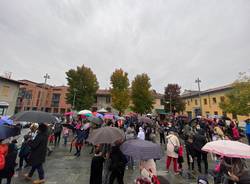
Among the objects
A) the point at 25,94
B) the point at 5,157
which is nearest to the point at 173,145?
the point at 5,157

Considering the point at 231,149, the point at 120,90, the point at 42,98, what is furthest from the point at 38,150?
the point at 42,98

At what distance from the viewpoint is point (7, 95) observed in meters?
19.4

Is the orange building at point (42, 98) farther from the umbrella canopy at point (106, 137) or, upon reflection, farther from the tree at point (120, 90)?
the umbrella canopy at point (106, 137)

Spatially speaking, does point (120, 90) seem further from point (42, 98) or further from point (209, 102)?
point (42, 98)

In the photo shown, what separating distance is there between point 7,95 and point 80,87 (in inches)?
464

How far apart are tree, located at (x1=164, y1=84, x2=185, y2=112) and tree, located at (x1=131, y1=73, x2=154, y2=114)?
24.9 ft

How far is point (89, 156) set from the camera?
737 centimetres

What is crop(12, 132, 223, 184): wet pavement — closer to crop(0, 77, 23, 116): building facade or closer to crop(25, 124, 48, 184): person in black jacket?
crop(25, 124, 48, 184): person in black jacket

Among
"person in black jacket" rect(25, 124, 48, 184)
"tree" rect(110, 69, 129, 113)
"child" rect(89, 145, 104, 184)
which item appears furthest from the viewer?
"tree" rect(110, 69, 129, 113)

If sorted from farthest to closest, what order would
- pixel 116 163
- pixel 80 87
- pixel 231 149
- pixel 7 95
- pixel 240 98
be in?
pixel 80 87 < pixel 7 95 < pixel 240 98 < pixel 116 163 < pixel 231 149

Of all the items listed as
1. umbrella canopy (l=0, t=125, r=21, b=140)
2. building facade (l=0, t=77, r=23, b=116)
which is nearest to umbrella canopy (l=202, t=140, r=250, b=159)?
umbrella canopy (l=0, t=125, r=21, b=140)

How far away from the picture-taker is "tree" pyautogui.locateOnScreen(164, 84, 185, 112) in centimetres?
3341

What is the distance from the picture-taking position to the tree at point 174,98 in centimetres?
3341

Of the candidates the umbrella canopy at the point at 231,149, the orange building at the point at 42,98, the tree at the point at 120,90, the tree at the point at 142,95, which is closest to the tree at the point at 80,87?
the tree at the point at 120,90
